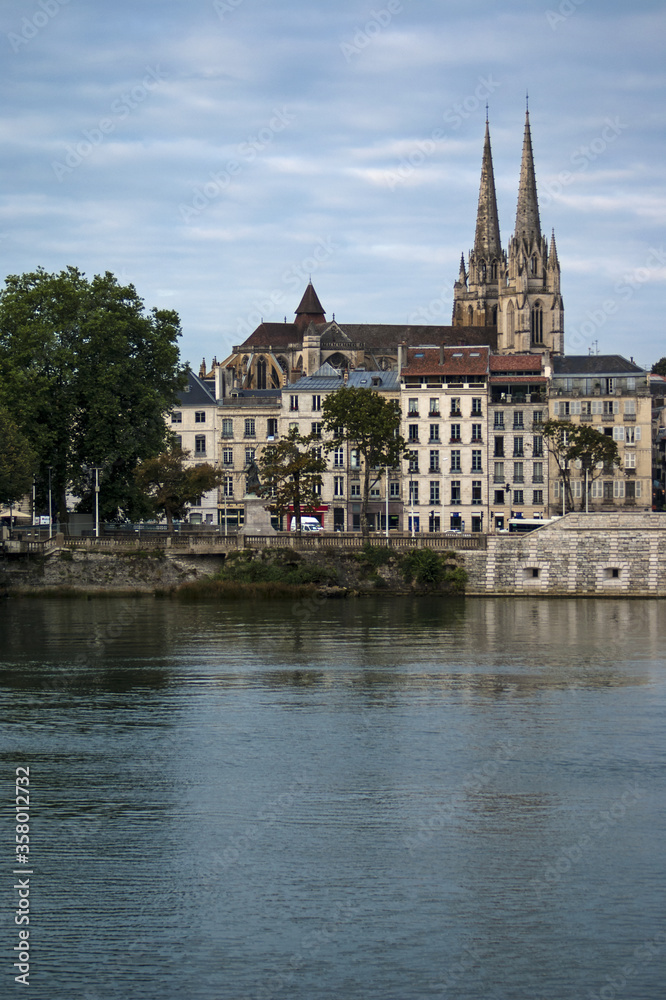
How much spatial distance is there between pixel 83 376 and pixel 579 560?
27990mm

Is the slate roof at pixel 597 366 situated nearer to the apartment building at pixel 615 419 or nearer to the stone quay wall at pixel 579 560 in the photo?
the apartment building at pixel 615 419

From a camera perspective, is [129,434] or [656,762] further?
[129,434]

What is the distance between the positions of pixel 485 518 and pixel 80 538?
37.1 metres

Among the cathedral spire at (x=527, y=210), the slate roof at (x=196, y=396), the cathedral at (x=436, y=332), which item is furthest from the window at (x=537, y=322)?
the slate roof at (x=196, y=396)

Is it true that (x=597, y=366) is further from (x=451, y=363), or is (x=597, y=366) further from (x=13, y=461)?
(x=13, y=461)

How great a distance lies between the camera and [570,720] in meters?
34.6

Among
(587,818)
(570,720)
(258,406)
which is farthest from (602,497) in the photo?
(587,818)

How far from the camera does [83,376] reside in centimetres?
7206

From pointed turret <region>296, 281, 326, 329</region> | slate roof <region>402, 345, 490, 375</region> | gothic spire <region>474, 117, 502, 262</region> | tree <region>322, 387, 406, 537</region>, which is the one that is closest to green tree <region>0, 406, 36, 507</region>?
tree <region>322, 387, 406, 537</region>

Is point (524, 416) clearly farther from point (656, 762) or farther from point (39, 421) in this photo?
point (656, 762)

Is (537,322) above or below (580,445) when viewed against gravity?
above

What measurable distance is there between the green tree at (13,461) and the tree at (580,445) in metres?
38.2

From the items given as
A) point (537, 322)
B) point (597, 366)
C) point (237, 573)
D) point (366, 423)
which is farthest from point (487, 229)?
point (237, 573)

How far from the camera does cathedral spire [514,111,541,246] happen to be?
146m
